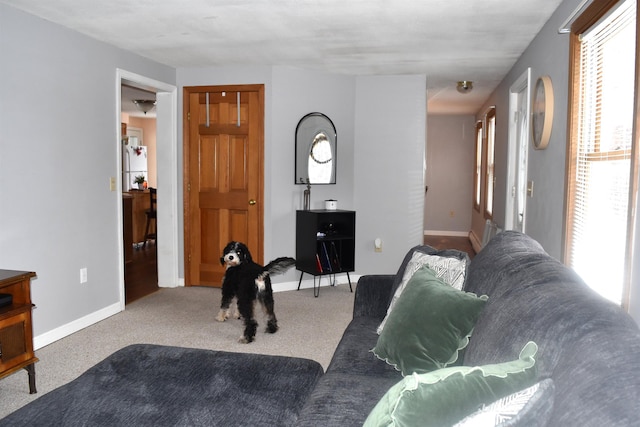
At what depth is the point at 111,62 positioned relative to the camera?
14.7 ft

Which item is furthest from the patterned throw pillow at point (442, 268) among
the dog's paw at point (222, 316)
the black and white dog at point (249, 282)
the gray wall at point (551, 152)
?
the dog's paw at point (222, 316)

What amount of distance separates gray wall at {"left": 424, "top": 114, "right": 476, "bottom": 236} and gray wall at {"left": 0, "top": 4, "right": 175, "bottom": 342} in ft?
22.2

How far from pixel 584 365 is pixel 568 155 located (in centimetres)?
217

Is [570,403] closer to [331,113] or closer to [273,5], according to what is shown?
[273,5]

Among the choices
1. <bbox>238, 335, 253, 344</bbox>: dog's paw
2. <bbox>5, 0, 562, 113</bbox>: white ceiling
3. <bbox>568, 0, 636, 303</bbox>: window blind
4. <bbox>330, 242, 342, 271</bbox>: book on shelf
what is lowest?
<bbox>238, 335, 253, 344</bbox>: dog's paw

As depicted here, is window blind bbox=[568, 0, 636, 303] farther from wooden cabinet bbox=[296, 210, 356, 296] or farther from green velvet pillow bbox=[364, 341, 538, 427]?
wooden cabinet bbox=[296, 210, 356, 296]

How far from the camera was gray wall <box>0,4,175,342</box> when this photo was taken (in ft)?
11.3

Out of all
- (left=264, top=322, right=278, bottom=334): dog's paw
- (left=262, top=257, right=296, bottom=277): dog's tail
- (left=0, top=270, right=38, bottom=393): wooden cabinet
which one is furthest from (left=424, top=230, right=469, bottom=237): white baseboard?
(left=0, top=270, right=38, bottom=393): wooden cabinet

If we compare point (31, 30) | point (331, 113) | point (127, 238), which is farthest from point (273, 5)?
point (127, 238)

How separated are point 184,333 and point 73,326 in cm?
82

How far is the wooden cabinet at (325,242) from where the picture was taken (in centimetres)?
533

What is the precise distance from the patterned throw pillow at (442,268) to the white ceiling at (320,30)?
161cm

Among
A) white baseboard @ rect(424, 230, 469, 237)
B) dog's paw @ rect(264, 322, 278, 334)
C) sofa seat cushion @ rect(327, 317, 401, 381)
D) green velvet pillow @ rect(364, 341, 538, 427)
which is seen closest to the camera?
green velvet pillow @ rect(364, 341, 538, 427)

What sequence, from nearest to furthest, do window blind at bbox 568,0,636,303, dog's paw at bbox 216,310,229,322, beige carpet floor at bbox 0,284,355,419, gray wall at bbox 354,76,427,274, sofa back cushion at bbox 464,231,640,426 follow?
1. sofa back cushion at bbox 464,231,640,426
2. window blind at bbox 568,0,636,303
3. beige carpet floor at bbox 0,284,355,419
4. dog's paw at bbox 216,310,229,322
5. gray wall at bbox 354,76,427,274
